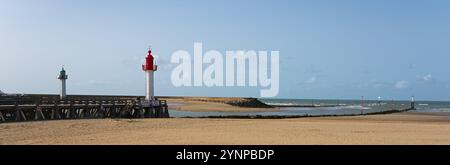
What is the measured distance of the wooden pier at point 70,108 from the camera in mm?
26259

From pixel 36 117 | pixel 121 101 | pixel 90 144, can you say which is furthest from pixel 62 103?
pixel 90 144

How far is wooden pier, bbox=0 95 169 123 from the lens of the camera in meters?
26.3

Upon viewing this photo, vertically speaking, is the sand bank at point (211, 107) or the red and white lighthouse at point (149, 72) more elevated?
the red and white lighthouse at point (149, 72)

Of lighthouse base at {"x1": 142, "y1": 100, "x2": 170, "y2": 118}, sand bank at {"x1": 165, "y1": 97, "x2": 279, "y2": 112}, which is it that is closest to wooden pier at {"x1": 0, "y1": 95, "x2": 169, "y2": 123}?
lighthouse base at {"x1": 142, "y1": 100, "x2": 170, "y2": 118}

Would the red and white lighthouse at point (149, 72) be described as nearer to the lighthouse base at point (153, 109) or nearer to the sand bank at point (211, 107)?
the lighthouse base at point (153, 109)

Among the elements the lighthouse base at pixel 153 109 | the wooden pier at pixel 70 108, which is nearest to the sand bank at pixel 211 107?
the lighthouse base at pixel 153 109

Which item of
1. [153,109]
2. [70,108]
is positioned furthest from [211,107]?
[70,108]

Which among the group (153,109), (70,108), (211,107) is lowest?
(211,107)

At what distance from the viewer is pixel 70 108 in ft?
96.5

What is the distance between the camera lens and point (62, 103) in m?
30.0

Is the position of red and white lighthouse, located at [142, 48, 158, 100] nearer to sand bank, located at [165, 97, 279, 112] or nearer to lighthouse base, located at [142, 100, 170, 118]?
lighthouse base, located at [142, 100, 170, 118]

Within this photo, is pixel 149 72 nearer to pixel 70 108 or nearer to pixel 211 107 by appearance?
pixel 70 108
